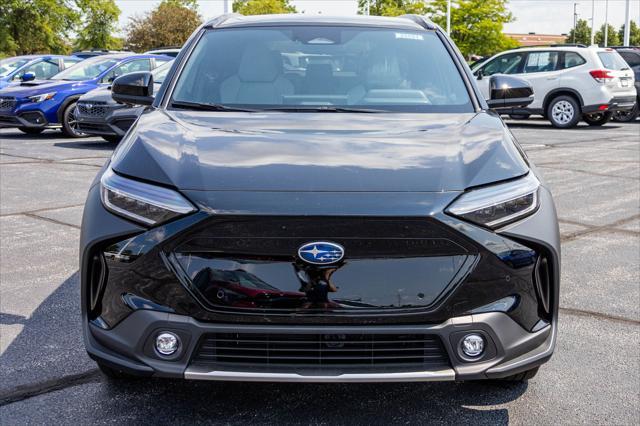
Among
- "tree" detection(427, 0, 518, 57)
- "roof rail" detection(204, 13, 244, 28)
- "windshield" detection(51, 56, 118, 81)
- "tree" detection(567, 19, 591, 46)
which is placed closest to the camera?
"roof rail" detection(204, 13, 244, 28)

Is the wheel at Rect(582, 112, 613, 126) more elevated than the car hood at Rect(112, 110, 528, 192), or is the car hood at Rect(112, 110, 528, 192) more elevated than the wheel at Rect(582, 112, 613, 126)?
the car hood at Rect(112, 110, 528, 192)

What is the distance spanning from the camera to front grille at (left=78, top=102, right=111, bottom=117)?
13.0 metres

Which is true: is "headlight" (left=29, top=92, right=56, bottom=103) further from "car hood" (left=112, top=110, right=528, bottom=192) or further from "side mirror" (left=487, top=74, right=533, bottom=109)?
"car hood" (left=112, top=110, right=528, bottom=192)

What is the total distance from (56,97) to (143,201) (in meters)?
13.2

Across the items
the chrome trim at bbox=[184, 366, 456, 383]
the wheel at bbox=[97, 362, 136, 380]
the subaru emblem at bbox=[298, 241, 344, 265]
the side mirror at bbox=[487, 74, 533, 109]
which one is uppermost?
the side mirror at bbox=[487, 74, 533, 109]

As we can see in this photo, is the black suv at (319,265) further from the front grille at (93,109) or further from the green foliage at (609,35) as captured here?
the green foliage at (609,35)

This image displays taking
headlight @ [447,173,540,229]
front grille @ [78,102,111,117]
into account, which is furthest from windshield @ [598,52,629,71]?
headlight @ [447,173,540,229]

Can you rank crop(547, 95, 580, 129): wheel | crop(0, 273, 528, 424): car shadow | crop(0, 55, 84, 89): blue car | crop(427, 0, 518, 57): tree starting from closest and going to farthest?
crop(0, 273, 528, 424): car shadow < crop(547, 95, 580, 129): wheel < crop(0, 55, 84, 89): blue car < crop(427, 0, 518, 57): tree

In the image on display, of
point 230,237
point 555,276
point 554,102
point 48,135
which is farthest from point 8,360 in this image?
point 554,102

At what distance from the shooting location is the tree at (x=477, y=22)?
51500mm

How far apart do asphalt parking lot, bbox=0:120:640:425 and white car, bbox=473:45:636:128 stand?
11.3m

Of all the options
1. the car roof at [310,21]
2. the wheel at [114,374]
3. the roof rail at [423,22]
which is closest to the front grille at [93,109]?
the car roof at [310,21]

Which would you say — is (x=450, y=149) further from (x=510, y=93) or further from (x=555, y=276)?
(x=510, y=93)

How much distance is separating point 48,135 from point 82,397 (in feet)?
46.4
